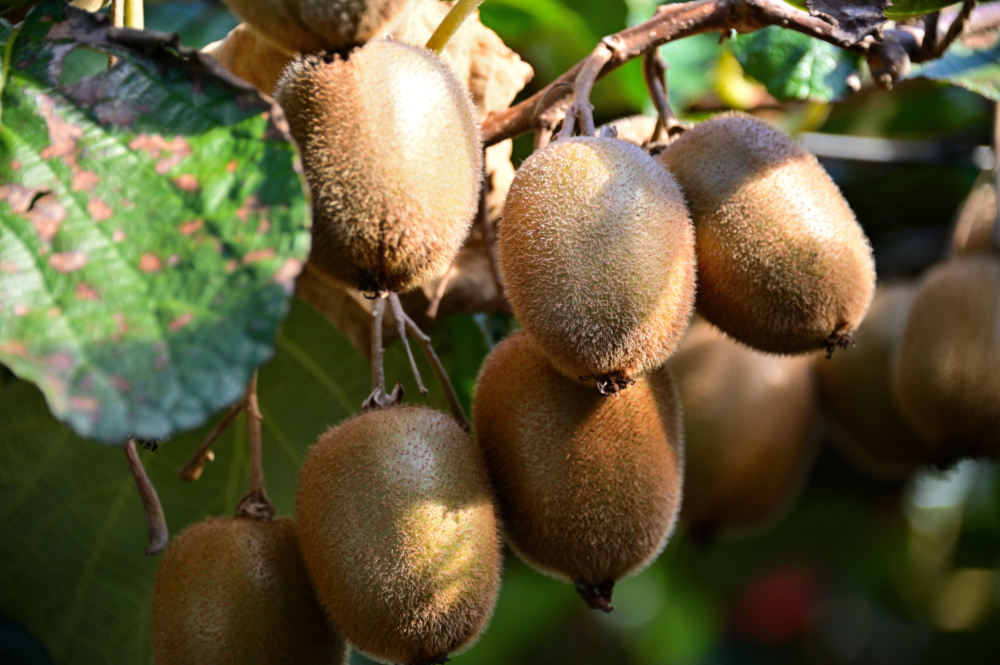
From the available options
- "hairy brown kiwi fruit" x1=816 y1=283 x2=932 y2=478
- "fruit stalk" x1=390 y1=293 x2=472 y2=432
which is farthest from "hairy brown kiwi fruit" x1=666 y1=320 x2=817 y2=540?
"fruit stalk" x1=390 y1=293 x2=472 y2=432

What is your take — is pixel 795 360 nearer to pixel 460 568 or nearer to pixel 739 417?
pixel 739 417

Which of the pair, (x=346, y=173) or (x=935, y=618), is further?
(x=935, y=618)

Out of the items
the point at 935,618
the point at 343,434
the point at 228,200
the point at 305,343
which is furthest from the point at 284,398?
the point at 935,618

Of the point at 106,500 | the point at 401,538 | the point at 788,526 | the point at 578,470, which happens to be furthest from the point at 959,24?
the point at 788,526

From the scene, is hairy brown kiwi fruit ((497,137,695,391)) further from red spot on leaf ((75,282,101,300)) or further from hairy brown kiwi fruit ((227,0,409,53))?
red spot on leaf ((75,282,101,300))

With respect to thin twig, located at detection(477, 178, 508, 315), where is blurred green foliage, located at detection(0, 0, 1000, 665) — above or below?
below

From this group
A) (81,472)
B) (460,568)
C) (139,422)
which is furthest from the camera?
(81,472)
